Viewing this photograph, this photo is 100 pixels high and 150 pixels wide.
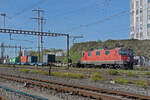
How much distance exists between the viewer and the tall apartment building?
77.3 meters

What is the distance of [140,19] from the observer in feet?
267

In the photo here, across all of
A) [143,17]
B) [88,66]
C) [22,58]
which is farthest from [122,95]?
[143,17]

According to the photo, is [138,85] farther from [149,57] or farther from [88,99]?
[149,57]

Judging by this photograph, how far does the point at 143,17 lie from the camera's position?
78875mm

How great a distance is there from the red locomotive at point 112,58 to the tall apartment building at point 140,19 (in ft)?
154

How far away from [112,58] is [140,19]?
54.6 meters

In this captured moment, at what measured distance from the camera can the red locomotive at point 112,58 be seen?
3086 cm

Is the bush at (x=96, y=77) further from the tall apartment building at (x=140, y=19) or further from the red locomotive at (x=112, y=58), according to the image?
the tall apartment building at (x=140, y=19)

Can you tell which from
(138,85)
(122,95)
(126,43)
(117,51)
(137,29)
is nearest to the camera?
(122,95)

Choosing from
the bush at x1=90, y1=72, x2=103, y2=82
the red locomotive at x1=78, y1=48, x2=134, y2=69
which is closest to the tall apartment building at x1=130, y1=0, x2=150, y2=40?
the red locomotive at x1=78, y1=48, x2=134, y2=69

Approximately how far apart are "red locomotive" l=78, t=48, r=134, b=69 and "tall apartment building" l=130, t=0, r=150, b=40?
154ft

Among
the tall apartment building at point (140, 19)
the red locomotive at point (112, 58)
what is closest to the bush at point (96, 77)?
the red locomotive at point (112, 58)

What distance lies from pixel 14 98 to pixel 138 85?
831cm

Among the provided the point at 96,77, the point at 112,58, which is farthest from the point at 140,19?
the point at 96,77
